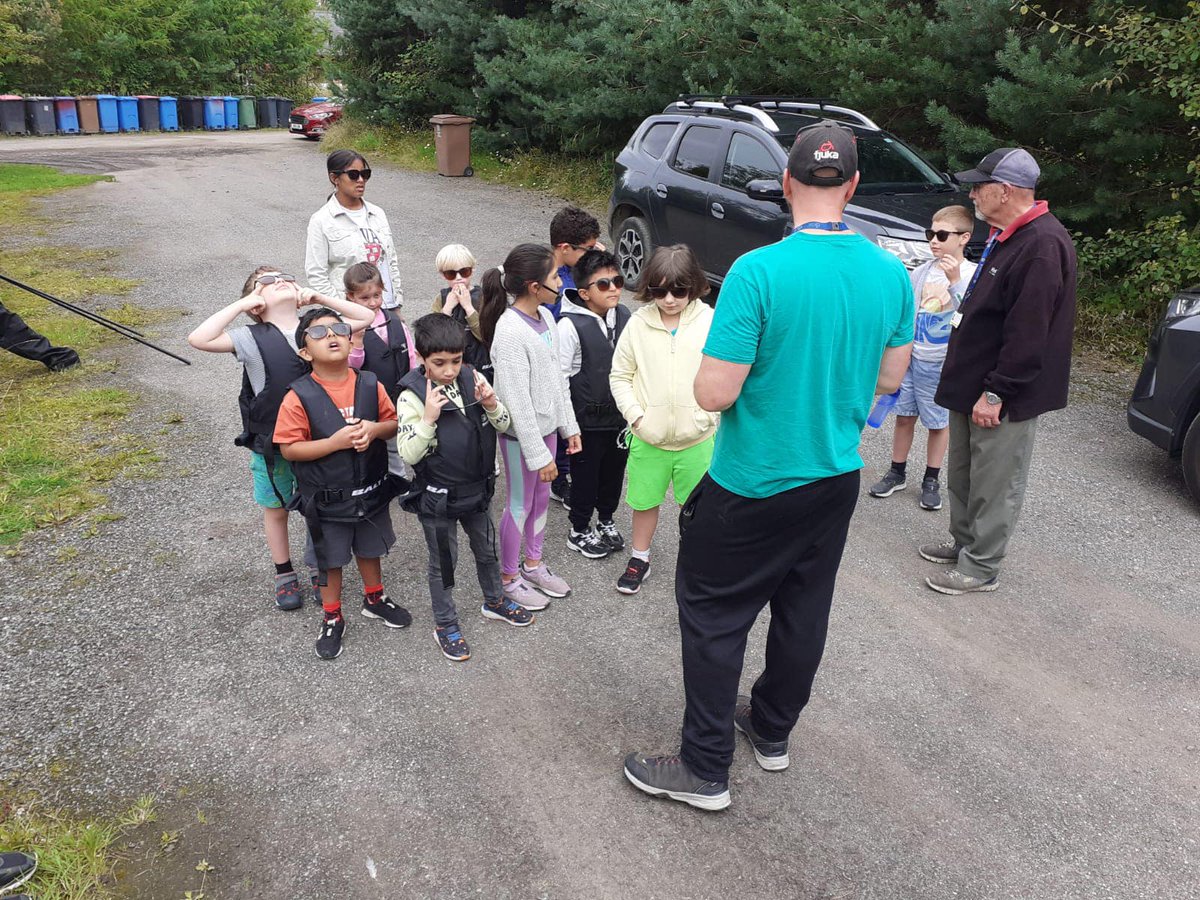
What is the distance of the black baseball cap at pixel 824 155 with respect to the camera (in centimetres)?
242

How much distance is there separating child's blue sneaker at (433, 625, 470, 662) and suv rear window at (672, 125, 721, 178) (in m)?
6.04

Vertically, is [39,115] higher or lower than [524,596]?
higher

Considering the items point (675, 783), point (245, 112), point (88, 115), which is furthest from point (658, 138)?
point (245, 112)

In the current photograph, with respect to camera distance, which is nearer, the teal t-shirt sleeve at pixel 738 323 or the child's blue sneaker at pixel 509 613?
the teal t-shirt sleeve at pixel 738 323

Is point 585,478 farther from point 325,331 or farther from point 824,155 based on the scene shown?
point 824,155

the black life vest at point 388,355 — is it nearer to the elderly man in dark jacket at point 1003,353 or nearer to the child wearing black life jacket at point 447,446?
the child wearing black life jacket at point 447,446

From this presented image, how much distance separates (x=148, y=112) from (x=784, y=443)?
34752mm

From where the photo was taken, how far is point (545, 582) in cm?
429

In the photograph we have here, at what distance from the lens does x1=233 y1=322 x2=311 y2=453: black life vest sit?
12.2 ft

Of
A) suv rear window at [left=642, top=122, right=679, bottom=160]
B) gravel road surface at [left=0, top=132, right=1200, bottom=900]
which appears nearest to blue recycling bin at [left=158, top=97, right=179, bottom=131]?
suv rear window at [left=642, top=122, right=679, bottom=160]

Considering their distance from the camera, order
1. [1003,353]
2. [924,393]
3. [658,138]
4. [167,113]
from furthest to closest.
Result: [167,113] → [658,138] → [924,393] → [1003,353]

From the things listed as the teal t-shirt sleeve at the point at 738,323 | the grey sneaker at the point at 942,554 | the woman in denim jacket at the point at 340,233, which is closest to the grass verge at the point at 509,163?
the woman in denim jacket at the point at 340,233

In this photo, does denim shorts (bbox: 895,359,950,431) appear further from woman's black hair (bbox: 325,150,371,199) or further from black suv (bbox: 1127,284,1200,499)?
woman's black hair (bbox: 325,150,371,199)

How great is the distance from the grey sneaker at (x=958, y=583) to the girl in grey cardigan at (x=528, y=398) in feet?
5.94
